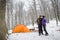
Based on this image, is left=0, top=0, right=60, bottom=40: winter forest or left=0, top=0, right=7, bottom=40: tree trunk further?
left=0, top=0, right=60, bottom=40: winter forest

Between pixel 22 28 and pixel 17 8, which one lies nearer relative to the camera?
pixel 22 28

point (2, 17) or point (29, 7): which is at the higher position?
point (2, 17)

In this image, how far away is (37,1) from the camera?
58.0 meters

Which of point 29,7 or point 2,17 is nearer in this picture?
point 2,17

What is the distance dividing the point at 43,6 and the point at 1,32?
46296mm

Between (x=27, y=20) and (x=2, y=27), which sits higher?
(x=2, y=27)

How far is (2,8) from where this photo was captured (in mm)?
12352

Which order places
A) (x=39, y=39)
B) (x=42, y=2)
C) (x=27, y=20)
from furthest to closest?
(x=27, y=20)
(x=42, y=2)
(x=39, y=39)

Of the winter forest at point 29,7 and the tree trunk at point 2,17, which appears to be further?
the winter forest at point 29,7

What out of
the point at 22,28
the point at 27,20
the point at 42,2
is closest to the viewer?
the point at 22,28

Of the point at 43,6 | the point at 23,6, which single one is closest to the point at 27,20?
the point at 23,6

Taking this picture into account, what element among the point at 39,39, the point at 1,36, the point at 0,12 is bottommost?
the point at 39,39

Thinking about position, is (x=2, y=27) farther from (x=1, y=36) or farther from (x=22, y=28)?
(x=22, y=28)

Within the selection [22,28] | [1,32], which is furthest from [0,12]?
[22,28]
